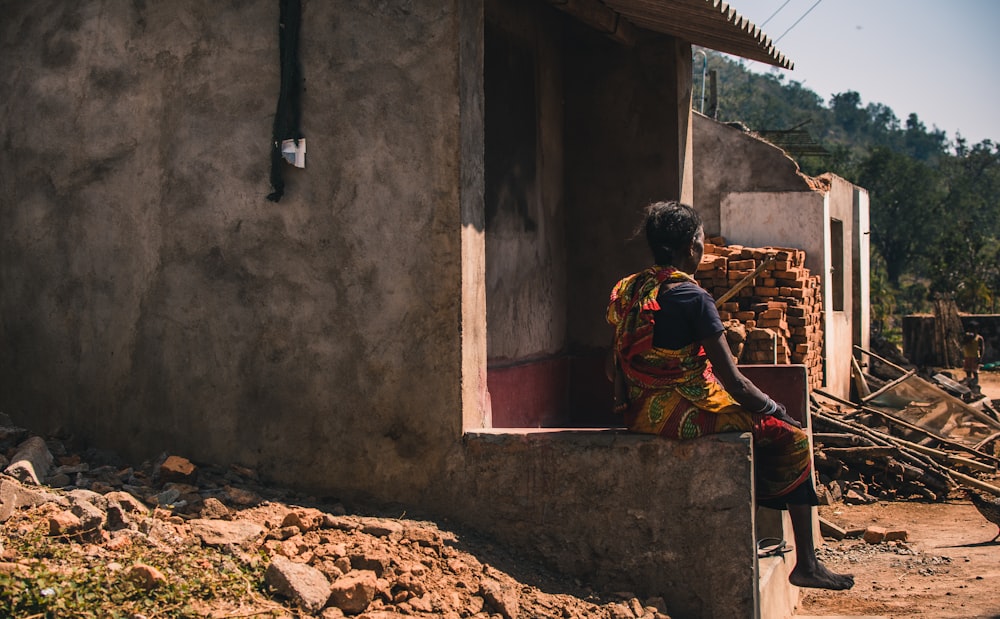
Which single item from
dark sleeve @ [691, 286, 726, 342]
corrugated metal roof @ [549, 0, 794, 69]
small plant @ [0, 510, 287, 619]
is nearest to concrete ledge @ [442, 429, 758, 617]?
dark sleeve @ [691, 286, 726, 342]

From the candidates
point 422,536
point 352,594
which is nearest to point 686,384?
point 422,536

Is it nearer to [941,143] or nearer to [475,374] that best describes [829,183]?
[475,374]

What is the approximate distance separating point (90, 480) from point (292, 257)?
1.39 metres

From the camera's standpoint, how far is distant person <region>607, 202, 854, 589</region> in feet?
14.1

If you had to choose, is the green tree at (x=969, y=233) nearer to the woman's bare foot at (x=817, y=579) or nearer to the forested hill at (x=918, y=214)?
the forested hill at (x=918, y=214)

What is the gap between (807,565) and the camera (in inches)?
175

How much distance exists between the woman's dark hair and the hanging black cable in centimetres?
176

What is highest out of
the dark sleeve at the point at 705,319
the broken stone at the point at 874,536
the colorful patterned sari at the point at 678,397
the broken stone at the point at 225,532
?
the dark sleeve at the point at 705,319

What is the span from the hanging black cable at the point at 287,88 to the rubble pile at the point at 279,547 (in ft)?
4.95

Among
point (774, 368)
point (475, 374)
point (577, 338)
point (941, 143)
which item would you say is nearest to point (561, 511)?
point (475, 374)

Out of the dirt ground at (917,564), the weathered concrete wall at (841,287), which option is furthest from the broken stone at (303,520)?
the weathered concrete wall at (841,287)

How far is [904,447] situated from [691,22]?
5.52m

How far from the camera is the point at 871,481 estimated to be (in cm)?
977

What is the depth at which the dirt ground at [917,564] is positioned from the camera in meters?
5.66
